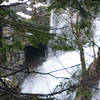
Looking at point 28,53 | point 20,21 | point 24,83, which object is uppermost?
point 20,21

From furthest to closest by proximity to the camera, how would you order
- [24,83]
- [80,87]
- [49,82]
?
[24,83] → [49,82] → [80,87]

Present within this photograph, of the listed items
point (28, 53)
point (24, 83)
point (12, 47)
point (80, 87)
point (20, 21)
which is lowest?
point (24, 83)

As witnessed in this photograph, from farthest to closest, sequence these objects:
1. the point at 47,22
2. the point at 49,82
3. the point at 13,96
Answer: the point at 47,22 < the point at 49,82 < the point at 13,96

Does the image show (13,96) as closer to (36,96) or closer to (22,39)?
(36,96)

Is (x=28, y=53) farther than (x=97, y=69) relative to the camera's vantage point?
Yes

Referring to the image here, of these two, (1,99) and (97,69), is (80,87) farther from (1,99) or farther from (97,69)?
(97,69)

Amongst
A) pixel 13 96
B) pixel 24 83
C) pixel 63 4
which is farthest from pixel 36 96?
pixel 24 83

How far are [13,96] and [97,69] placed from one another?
1.79 meters

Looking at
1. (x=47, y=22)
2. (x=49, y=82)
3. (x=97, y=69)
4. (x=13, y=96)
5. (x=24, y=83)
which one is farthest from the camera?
(x=47, y=22)

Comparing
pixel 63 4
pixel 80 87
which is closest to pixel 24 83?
pixel 80 87

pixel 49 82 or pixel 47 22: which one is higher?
pixel 47 22

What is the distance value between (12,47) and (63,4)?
1.21ft

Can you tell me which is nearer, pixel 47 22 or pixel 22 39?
pixel 22 39

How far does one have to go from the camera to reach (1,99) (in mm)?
1173
